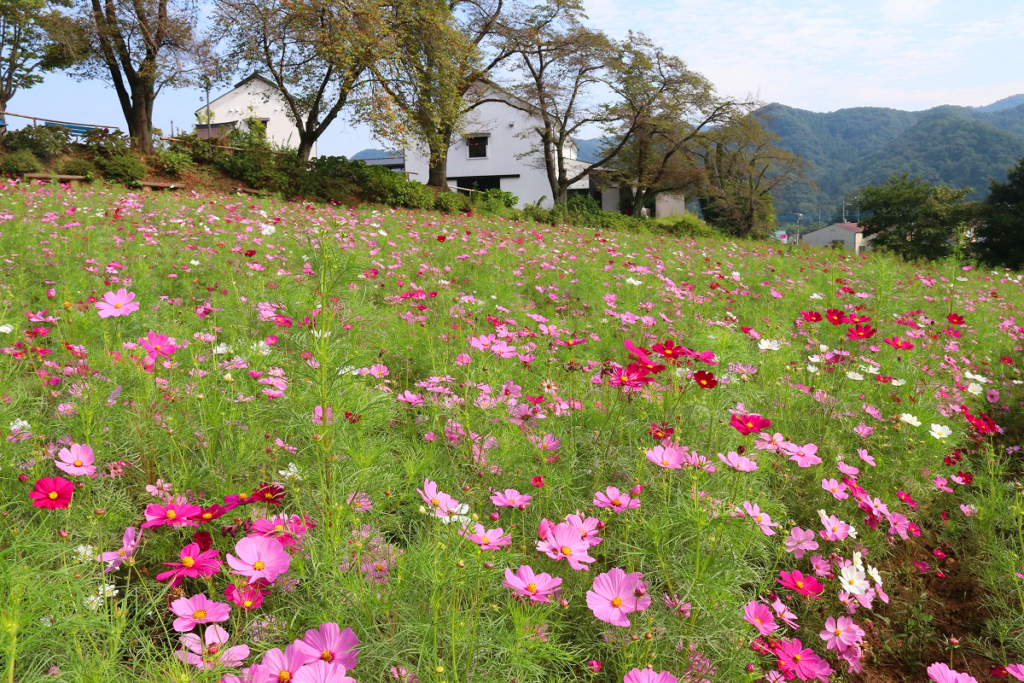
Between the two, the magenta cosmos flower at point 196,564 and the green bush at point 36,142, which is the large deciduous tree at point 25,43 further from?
the magenta cosmos flower at point 196,564

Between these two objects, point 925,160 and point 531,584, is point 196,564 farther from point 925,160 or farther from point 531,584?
point 925,160

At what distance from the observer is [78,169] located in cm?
1134

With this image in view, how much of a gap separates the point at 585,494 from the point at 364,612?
0.87m

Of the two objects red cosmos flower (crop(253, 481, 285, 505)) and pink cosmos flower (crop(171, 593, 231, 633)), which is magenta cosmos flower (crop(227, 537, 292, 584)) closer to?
pink cosmos flower (crop(171, 593, 231, 633))

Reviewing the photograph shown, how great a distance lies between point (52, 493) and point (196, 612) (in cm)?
43

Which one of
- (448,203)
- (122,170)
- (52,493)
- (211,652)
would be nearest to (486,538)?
(211,652)

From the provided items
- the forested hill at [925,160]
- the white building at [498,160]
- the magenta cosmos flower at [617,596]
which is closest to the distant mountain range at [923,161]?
the forested hill at [925,160]

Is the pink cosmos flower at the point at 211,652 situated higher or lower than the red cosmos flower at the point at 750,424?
lower

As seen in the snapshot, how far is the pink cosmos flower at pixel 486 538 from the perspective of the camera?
1.12 metres

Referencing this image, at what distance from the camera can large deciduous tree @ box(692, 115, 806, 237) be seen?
1215 inches

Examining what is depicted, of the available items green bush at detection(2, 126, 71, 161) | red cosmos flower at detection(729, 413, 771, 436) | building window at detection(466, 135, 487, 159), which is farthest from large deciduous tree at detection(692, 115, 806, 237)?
red cosmos flower at detection(729, 413, 771, 436)

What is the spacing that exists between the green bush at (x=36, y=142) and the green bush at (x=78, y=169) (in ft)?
2.36

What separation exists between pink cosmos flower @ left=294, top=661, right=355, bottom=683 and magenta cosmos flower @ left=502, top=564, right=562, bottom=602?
1.09 ft

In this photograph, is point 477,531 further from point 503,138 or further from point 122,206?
point 503,138
